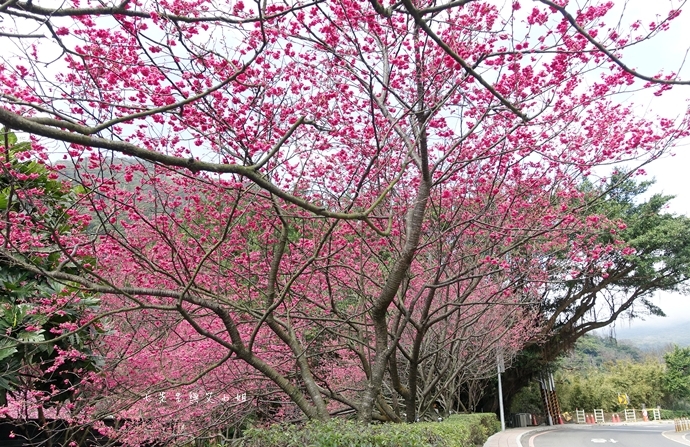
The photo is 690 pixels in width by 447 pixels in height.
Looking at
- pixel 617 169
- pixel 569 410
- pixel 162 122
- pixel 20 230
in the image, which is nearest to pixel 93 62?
pixel 162 122

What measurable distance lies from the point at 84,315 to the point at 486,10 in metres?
5.03

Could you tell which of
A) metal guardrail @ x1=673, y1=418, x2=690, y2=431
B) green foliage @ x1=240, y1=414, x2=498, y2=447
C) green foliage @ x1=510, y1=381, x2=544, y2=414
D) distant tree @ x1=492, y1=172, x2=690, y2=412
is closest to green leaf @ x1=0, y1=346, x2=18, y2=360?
green foliage @ x1=240, y1=414, x2=498, y2=447

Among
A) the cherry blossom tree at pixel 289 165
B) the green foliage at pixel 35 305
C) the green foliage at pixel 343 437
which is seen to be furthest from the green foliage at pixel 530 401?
the green foliage at pixel 35 305

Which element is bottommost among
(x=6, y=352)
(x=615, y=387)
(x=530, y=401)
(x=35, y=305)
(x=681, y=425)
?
(x=681, y=425)

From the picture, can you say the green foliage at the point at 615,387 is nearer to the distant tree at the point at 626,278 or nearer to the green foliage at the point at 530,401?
the green foliage at the point at 530,401

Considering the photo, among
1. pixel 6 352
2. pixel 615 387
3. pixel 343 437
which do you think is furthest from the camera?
pixel 615 387

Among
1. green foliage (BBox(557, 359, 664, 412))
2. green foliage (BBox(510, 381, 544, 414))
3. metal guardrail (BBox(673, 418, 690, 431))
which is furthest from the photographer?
green foliage (BBox(557, 359, 664, 412))

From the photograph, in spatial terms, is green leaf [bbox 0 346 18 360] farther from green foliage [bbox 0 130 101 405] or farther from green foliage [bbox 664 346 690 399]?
green foliage [bbox 664 346 690 399]

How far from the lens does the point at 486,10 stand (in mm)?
4281

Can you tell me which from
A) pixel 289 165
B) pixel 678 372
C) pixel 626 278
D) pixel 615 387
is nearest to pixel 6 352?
pixel 289 165

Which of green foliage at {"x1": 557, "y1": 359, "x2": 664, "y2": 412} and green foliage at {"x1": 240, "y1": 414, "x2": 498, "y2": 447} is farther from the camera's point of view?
green foliage at {"x1": 557, "y1": 359, "x2": 664, "y2": 412}

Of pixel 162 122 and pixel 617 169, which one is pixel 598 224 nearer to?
pixel 617 169

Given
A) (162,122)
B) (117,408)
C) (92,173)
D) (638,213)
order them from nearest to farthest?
(162,122) → (92,173) → (117,408) → (638,213)

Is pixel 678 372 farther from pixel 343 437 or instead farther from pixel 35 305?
pixel 35 305
